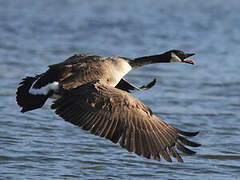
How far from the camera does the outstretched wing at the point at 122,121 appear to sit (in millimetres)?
5859

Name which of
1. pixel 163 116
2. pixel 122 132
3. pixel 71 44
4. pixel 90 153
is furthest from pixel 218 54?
pixel 122 132

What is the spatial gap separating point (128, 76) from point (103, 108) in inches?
217

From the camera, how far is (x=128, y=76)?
11562 mm

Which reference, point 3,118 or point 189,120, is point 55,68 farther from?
point 189,120

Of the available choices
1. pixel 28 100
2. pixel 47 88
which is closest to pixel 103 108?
pixel 47 88

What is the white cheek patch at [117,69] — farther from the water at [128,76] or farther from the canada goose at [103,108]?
the water at [128,76]

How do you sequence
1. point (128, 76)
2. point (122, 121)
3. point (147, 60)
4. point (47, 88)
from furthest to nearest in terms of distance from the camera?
point (128, 76)
point (147, 60)
point (47, 88)
point (122, 121)

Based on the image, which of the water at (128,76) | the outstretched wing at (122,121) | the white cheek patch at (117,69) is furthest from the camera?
the white cheek patch at (117,69)

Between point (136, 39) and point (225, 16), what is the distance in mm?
4692

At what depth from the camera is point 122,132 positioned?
5.94 metres

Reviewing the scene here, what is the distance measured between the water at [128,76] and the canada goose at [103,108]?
82 cm

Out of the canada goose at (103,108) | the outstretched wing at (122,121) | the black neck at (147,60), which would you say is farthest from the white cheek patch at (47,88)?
the black neck at (147,60)

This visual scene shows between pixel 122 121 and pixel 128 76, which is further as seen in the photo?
pixel 128 76

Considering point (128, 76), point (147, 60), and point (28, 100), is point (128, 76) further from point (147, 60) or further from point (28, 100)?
point (28, 100)
